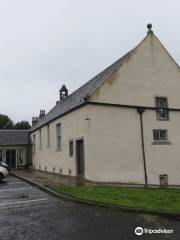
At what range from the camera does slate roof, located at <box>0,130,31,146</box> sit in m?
37.3

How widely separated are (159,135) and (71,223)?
1394cm

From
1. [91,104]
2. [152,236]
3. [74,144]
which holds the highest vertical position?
[91,104]

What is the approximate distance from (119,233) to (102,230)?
447 millimetres

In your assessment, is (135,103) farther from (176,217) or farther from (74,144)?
(176,217)

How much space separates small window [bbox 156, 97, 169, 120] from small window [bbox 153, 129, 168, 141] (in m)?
0.91

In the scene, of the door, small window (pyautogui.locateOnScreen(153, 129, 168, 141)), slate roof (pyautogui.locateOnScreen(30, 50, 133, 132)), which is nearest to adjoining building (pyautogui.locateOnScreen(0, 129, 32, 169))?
slate roof (pyautogui.locateOnScreen(30, 50, 133, 132))

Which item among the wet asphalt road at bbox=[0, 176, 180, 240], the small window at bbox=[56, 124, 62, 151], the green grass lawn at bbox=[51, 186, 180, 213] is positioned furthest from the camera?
the small window at bbox=[56, 124, 62, 151]

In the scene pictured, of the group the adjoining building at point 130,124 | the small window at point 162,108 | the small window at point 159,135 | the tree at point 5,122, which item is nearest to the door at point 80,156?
the adjoining building at point 130,124

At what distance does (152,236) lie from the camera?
6855 millimetres

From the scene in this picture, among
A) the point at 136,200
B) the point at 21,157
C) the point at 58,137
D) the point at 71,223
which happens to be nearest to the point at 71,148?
the point at 58,137

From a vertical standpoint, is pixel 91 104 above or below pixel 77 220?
above

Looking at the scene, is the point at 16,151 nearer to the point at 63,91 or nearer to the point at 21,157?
the point at 21,157

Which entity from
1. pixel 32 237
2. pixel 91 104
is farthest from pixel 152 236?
pixel 91 104

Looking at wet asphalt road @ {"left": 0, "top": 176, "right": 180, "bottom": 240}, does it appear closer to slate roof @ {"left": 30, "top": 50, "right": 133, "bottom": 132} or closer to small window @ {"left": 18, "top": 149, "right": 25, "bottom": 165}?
slate roof @ {"left": 30, "top": 50, "right": 133, "bottom": 132}
